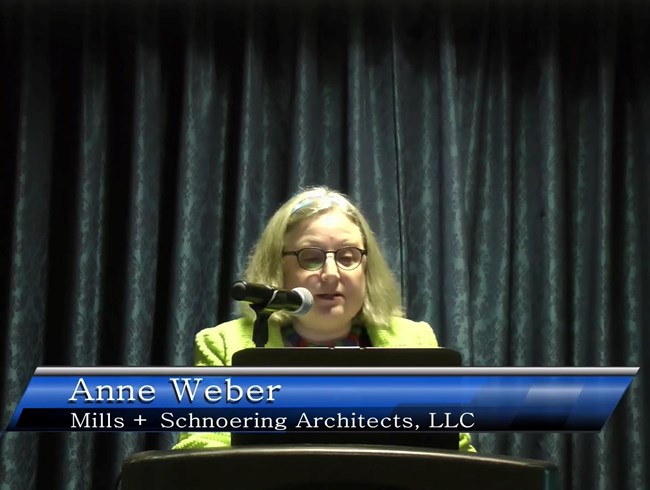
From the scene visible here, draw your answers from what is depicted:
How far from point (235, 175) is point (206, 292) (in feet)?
1.38

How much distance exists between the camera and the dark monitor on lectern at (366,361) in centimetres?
109

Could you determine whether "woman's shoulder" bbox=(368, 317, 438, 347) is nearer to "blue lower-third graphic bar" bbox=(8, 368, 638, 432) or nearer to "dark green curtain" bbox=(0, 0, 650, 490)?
"dark green curtain" bbox=(0, 0, 650, 490)

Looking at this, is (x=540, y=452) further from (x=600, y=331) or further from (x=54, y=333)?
(x=54, y=333)

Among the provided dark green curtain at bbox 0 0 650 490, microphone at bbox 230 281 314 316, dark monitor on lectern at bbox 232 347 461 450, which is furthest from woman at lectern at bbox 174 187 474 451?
dark green curtain at bbox 0 0 650 490

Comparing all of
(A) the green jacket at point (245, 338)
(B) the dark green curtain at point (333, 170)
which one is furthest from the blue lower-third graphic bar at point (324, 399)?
(B) the dark green curtain at point (333, 170)

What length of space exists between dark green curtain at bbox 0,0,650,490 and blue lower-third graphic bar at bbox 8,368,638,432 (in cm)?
203

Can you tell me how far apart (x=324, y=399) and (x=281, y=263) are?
3.58ft

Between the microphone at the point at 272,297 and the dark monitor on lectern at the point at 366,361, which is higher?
the microphone at the point at 272,297

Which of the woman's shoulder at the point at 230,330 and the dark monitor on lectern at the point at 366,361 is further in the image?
the woman's shoulder at the point at 230,330

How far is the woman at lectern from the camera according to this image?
76.9 inches

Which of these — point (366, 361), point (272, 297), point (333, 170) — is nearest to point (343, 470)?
point (366, 361)

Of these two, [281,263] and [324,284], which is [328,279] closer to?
[324,284]

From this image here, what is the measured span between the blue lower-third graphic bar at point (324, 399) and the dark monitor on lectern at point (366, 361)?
102mm

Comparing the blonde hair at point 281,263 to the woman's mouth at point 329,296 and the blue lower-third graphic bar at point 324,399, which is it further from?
the blue lower-third graphic bar at point 324,399
